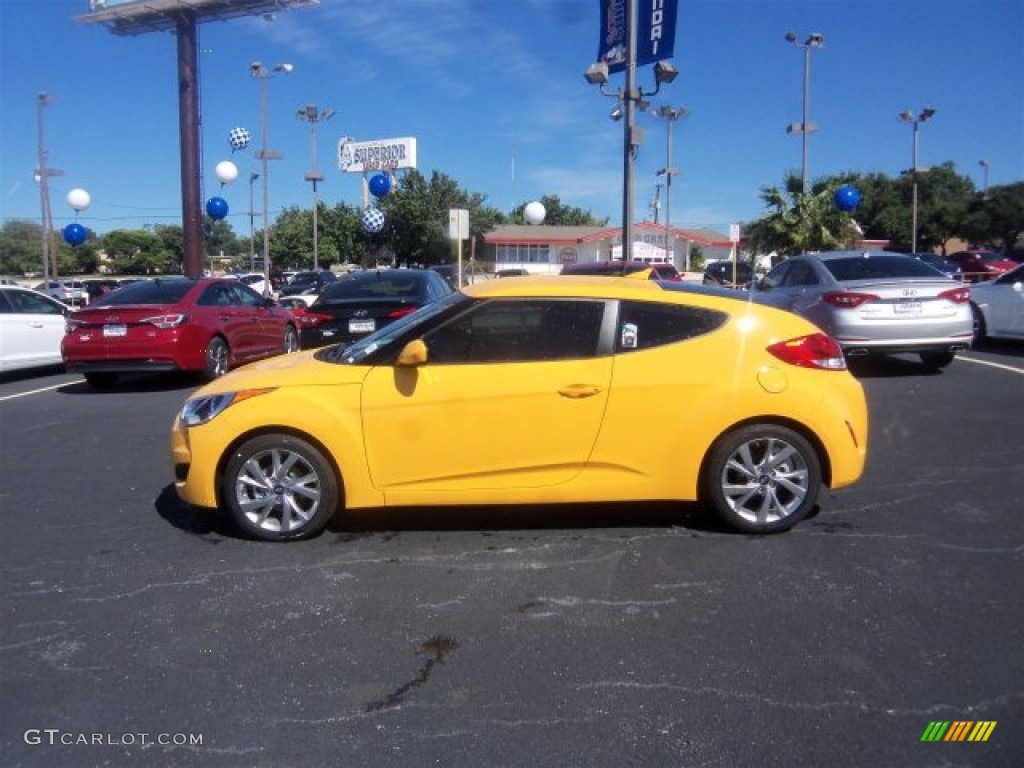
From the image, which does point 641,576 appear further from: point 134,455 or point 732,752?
point 134,455

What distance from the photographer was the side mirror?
479 cm

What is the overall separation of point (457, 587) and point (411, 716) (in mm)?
1157

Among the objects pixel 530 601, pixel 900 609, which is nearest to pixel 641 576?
pixel 530 601

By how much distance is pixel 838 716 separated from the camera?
3.15 metres

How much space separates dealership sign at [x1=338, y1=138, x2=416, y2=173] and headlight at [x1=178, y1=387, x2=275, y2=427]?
54179 millimetres

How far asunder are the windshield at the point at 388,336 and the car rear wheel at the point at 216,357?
6345 mm

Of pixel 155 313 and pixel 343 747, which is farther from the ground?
pixel 155 313

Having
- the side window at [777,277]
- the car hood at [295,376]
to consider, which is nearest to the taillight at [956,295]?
the side window at [777,277]

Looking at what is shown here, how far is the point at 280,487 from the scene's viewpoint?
491cm

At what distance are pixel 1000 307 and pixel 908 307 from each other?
4.02m

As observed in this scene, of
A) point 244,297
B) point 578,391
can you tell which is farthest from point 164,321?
point 578,391

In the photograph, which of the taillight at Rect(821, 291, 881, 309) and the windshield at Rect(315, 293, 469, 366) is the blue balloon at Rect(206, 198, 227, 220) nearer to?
the taillight at Rect(821, 291, 881, 309)

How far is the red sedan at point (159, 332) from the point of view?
34.7 feet

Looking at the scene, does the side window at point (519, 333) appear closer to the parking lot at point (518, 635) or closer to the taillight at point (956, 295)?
the parking lot at point (518, 635)
